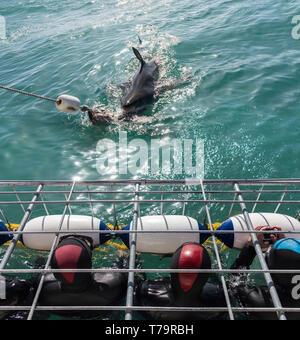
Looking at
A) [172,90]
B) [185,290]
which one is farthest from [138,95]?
[185,290]

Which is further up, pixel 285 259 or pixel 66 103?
pixel 66 103

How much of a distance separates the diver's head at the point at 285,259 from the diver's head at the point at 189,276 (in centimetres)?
94

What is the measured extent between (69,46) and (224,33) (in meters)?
8.76

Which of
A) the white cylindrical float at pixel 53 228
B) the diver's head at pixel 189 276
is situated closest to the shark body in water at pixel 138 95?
the white cylindrical float at pixel 53 228

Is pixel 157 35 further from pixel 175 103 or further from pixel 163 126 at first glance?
pixel 163 126

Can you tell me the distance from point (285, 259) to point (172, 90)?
793cm

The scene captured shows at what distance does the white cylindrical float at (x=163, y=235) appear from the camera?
4.17 m

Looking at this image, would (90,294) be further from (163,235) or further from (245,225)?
(245,225)

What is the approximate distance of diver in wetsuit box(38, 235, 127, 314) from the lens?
315 centimetres

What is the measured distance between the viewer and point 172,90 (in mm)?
9992

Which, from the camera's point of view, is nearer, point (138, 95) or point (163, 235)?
point (163, 235)

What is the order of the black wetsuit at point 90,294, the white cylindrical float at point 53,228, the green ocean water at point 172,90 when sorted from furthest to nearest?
the green ocean water at point 172,90, the white cylindrical float at point 53,228, the black wetsuit at point 90,294

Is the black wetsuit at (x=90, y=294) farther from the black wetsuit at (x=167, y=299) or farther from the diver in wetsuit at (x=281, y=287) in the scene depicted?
the diver in wetsuit at (x=281, y=287)

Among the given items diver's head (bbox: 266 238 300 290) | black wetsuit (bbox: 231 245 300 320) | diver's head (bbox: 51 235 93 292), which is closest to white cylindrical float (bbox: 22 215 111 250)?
diver's head (bbox: 51 235 93 292)
